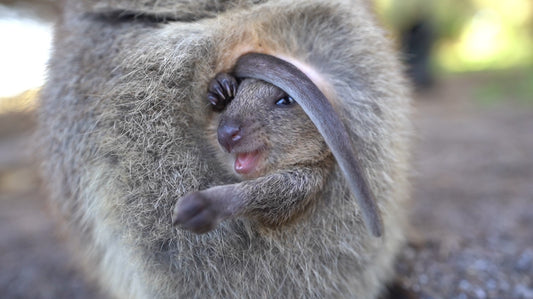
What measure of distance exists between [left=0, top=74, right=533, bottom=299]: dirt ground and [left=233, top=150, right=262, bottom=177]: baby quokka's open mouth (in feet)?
2.34

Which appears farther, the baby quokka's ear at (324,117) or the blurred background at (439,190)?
the blurred background at (439,190)

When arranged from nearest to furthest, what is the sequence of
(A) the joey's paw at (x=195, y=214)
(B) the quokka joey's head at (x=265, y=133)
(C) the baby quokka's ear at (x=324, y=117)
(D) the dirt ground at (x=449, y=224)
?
(A) the joey's paw at (x=195, y=214), (C) the baby quokka's ear at (x=324, y=117), (B) the quokka joey's head at (x=265, y=133), (D) the dirt ground at (x=449, y=224)

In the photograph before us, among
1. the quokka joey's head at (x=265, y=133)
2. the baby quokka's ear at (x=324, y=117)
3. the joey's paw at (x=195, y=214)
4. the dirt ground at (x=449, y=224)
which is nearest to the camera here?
the joey's paw at (x=195, y=214)

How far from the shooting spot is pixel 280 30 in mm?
1317

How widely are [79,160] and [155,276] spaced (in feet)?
1.36

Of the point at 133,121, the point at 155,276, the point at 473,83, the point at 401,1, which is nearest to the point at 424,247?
the point at 155,276

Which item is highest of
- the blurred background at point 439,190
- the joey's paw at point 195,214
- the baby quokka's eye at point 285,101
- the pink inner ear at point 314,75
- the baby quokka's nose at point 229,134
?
the pink inner ear at point 314,75

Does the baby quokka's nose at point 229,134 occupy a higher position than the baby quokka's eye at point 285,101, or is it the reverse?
the baby quokka's eye at point 285,101

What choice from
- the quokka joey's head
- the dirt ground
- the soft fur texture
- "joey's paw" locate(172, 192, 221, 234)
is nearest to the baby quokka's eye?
the quokka joey's head

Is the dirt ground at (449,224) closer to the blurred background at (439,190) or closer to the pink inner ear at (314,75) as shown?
the blurred background at (439,190)

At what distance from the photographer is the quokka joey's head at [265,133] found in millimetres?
1168

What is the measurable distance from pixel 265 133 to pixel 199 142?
181 millimetres

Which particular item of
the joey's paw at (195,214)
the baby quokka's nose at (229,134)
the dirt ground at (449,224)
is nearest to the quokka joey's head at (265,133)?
the baby quokka's nose at (229,134)

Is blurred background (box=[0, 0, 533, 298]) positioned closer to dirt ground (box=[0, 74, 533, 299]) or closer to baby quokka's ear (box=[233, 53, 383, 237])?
dirt ground (box=[0, 74, 533, 299])
